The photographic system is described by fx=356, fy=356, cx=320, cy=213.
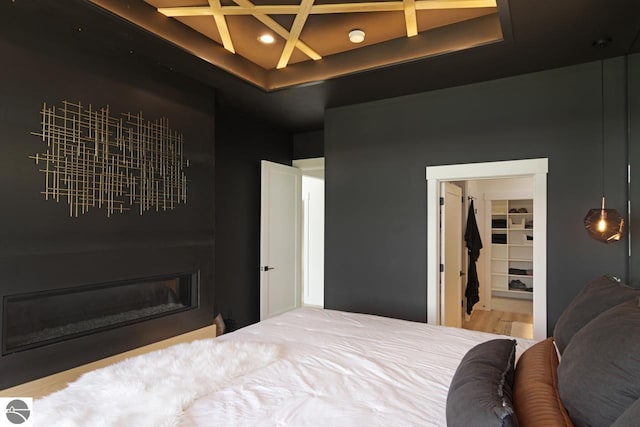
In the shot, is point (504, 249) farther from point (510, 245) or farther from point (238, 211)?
point (238, 211)

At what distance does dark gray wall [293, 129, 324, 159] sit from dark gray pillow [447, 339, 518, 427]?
385 cm

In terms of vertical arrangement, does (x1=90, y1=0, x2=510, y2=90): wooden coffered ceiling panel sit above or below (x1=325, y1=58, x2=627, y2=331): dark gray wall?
above

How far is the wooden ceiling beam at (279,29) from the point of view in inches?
94.4

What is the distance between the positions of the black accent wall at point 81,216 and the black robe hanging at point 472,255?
3.70 meters

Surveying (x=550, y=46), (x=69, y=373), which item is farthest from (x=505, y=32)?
(x=69, y=373)

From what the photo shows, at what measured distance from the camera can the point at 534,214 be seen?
297cm

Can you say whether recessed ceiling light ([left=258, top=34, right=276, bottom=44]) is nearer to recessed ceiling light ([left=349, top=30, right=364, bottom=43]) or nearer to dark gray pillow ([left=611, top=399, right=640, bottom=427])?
recessed ceiling light ([left=349, top=30, right=364, bottom=43])

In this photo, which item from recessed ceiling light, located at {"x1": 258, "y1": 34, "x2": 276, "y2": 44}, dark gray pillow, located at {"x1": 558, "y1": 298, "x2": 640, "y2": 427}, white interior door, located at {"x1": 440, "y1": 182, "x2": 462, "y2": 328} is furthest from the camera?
white interior door, located at {"x1": 440, "y1": 182, "x2": 462, "y2": 328}

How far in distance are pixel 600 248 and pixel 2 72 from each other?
4147 millimetres

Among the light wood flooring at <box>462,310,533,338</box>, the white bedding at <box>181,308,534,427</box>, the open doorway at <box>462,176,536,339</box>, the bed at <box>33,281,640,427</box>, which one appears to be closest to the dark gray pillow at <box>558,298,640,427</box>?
the bed at <box>33,281,640,427</box>

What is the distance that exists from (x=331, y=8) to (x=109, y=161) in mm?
1895

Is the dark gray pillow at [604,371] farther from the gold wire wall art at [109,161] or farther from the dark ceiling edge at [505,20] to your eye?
the gold wire wall art at [109,161]

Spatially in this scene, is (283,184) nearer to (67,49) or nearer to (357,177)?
(357,177)

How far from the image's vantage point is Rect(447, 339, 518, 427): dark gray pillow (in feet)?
2.92
